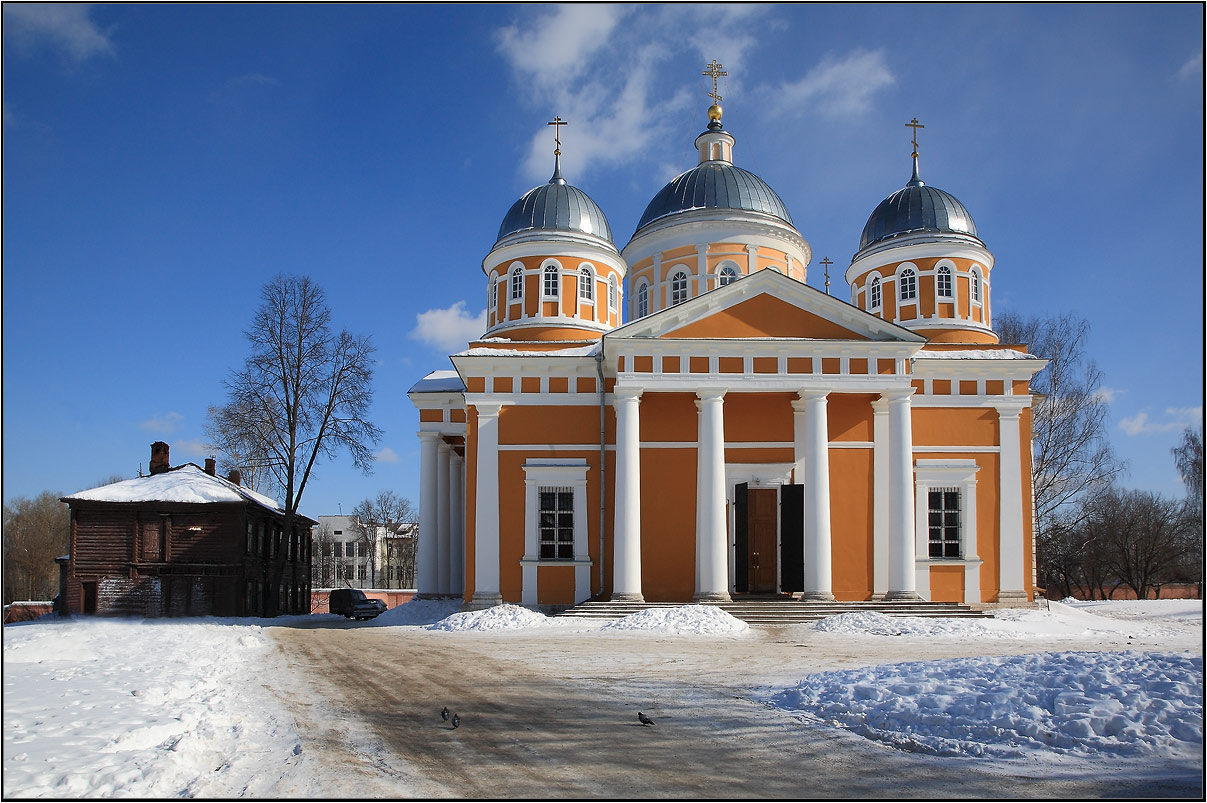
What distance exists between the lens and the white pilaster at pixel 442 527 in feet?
85.7

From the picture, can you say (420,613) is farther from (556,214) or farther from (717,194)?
(717,194)

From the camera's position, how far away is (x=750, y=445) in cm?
2178

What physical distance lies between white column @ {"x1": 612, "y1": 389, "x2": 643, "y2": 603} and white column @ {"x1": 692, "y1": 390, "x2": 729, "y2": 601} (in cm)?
134

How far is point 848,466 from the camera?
21375 millimetres

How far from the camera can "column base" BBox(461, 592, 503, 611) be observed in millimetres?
20625

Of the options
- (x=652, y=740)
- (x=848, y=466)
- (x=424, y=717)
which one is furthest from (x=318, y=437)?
(x=652, y=740)

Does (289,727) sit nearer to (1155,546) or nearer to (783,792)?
(783,792)

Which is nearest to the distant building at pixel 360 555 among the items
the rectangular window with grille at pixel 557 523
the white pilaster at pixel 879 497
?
the rectangular window with grille at pixel 557 523

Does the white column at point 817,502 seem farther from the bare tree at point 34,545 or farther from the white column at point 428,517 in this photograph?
the bare tree at point 34,545

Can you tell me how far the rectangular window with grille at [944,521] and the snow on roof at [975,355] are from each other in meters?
3.22

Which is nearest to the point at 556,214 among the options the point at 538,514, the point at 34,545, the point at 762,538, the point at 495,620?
the point at 538,514

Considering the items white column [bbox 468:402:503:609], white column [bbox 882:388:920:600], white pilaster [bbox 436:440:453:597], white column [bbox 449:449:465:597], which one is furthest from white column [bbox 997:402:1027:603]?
white pilaster [bbox 436:440:453:597]

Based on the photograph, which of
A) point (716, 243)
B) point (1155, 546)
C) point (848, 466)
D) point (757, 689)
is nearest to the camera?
point (757, 689)

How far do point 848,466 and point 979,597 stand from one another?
458cm
